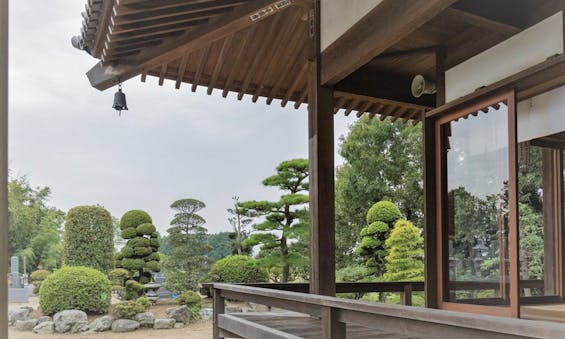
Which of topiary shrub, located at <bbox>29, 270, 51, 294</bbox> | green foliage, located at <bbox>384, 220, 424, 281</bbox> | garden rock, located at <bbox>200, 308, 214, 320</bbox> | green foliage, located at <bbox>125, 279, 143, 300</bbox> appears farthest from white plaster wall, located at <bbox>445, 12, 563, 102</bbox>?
green foliage, located at <bbox>125, 279, 143, 300</bbox>

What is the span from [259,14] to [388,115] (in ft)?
6.81

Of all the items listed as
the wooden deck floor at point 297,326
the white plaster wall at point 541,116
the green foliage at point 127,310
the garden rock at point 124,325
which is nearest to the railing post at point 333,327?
the wooden deck floor at point 297,326

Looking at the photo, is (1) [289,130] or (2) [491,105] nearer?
(2) [491,105]

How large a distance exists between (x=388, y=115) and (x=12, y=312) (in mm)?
4458

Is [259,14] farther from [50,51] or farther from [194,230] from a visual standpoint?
[194,230]

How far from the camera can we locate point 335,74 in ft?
10.4

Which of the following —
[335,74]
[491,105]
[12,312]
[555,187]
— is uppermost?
[335,74]

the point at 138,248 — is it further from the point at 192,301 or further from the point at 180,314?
the point at 180,314

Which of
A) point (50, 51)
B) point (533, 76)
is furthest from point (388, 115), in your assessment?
point (50, 51)

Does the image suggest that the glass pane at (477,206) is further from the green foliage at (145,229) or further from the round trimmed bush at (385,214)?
the green foliage at (145,229)

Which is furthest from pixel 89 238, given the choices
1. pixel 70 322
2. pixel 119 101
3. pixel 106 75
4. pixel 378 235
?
pixel 106 75

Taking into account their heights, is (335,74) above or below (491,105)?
above

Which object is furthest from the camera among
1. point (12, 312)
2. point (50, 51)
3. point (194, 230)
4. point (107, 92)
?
point (194, 230)

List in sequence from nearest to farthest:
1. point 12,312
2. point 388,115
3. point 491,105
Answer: point 12,312
point 491,105
point 388,115
